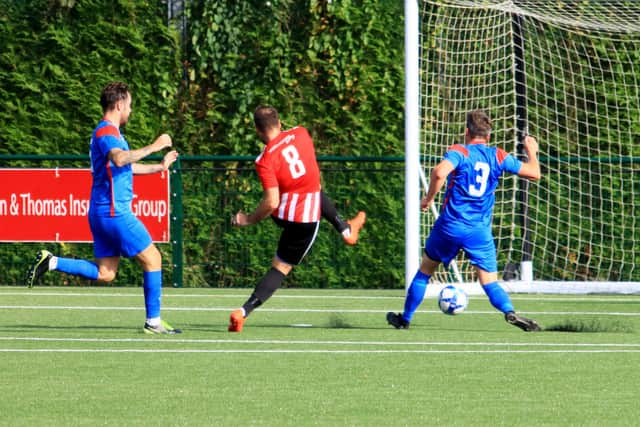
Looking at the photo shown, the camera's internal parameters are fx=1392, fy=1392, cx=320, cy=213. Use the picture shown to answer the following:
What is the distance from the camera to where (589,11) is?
17625 millimetres

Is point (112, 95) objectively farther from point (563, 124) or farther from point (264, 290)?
point (563, 124)

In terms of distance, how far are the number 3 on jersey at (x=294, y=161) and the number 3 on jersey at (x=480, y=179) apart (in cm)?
135

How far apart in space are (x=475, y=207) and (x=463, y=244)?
0.31m

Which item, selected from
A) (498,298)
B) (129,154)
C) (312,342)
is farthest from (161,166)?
(498,298)

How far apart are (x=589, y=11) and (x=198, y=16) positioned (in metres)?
5.29

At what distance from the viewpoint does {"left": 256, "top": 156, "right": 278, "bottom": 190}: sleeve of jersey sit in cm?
1071

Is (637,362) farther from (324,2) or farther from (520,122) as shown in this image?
(324,2)

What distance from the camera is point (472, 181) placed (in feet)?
36.2

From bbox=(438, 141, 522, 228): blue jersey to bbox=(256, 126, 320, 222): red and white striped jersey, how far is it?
3.55 ft

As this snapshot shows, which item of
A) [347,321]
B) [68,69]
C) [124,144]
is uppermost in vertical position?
[68,69]

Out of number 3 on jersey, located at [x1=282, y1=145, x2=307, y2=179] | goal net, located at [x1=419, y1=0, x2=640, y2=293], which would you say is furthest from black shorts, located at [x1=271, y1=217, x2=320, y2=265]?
goal net, located at [x1=419, y1=0, x2=640, y2=293]

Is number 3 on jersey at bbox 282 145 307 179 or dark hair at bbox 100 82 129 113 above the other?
dark hair at bbox 100 82 129 113

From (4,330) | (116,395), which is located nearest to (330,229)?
(4,330)

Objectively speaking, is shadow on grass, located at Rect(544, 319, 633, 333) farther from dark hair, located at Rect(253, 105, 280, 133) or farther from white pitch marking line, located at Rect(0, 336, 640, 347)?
dark hair, located at Rect(253, 105, 280, 133)
